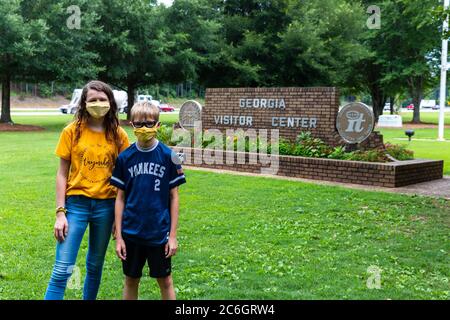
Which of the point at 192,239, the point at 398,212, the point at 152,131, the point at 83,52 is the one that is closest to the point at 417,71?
the point at 83,52

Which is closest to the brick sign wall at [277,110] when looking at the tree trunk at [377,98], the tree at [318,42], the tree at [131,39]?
the tree at [131,39]

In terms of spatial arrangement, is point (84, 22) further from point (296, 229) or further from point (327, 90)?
point (296, 229)

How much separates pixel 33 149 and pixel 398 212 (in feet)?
39.4

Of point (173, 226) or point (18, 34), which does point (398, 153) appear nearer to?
point (173, 226)

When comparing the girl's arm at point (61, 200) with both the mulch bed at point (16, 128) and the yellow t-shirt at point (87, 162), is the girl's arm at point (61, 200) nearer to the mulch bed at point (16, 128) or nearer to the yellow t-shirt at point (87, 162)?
the yellow t-shirt at point (87, 162)

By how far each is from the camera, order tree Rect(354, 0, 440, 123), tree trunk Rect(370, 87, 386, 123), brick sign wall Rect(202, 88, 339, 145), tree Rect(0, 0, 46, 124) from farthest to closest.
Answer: tree trunk Rect(370, 87, 386, 123), tree Rect(354, 0, 440, 123), tree Rect(0, 0, 46, 124), brick sign wall Rect(202, 88, 339, 145)

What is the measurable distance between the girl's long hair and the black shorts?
76 centimetres

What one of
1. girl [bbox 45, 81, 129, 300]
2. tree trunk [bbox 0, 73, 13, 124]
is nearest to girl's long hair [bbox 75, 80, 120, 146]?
girl [bbox 45, 81, 129, 300]

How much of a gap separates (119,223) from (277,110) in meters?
9.76

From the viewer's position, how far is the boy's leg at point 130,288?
3.53 metres

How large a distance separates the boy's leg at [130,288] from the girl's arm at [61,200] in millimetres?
510

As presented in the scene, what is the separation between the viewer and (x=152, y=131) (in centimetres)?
340

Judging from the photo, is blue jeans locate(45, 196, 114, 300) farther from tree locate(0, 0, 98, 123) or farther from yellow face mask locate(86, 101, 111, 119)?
tree locate(0, 0, 98, 123)

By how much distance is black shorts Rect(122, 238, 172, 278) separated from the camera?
134 inches
